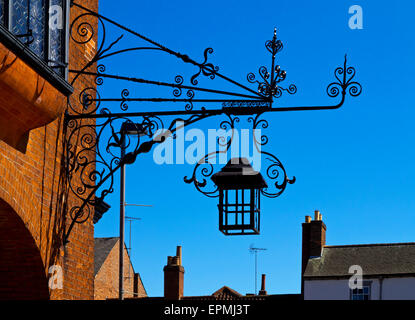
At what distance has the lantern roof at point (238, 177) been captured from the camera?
8547 millimetres

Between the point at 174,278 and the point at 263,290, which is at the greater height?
the point at 174,278

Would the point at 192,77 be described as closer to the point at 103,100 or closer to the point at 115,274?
the point at 103,100

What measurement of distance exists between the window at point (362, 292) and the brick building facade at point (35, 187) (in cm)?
2250

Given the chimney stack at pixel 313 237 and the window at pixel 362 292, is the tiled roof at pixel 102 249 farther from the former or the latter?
the window at pixel 362 292

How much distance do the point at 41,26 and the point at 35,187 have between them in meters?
1.57

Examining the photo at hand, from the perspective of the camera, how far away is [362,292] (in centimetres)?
3089

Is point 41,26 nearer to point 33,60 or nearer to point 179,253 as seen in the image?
point 33,60

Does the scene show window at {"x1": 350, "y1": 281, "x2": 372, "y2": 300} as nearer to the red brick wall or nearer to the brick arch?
the red brick wall

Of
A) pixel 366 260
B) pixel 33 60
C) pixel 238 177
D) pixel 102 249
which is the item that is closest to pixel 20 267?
pixel 33 60

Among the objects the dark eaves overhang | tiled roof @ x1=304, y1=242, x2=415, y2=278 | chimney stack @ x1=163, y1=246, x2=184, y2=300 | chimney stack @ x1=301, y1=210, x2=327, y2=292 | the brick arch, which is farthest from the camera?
chimney stack @ x1=301, y1=210, x2=327, y2=292

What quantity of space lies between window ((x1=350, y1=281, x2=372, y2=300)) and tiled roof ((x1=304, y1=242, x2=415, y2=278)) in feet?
1.38

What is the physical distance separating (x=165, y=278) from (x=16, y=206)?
23049mm

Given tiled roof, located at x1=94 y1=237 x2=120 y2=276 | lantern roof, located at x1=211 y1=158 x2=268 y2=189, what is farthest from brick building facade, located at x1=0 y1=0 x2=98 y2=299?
tiled roof, located at x1=94 y1=237 x2=120 y2=276

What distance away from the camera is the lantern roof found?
8.55 m
